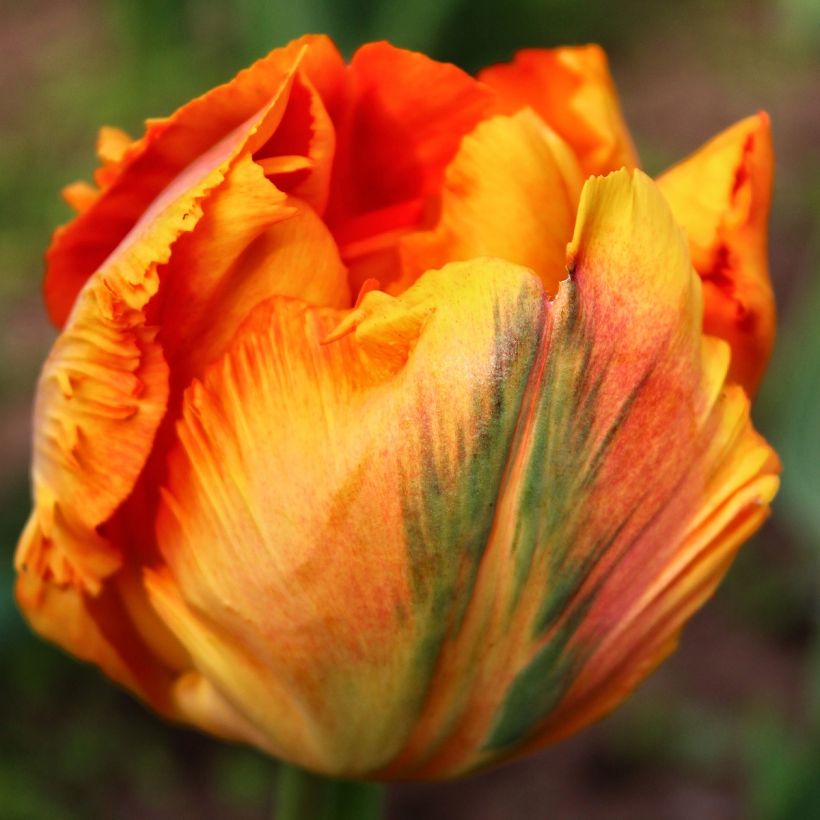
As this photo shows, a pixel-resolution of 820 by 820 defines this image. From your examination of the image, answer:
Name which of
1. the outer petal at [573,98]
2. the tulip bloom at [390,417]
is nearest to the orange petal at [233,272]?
the tulip bloom at [390,417]

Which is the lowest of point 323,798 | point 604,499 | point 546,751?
point 546,751

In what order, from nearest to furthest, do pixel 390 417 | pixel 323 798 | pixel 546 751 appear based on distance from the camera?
1. pixel 390 417
2. pixel 323 798
3. pixel 546 751

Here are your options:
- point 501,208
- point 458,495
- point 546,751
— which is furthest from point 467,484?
point 546,751

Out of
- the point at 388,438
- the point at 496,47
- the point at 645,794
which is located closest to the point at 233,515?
the point at 388,438

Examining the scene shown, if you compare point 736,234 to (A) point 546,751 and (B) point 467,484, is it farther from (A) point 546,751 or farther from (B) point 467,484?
(A) point 546,751

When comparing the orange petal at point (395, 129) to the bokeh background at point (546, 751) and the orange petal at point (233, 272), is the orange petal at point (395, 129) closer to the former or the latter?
the orange petal at point (233, 272)

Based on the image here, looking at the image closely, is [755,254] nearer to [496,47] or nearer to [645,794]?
[645,794]

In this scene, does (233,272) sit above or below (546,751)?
above
